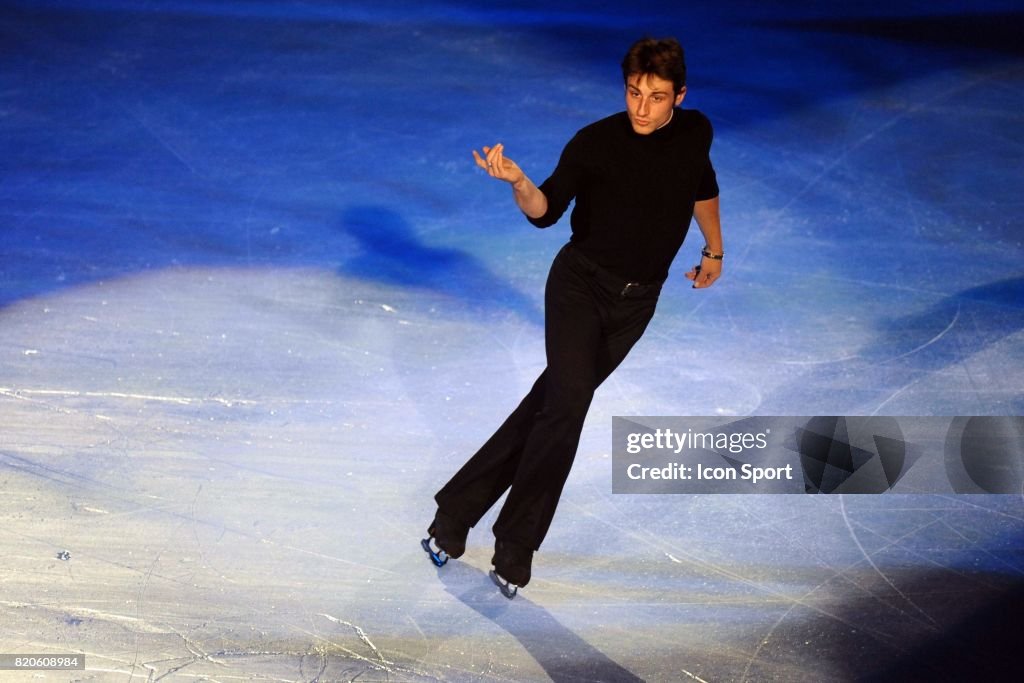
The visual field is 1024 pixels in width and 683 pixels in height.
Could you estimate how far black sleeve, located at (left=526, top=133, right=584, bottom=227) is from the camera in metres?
3.42

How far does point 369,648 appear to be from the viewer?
11.3 ft

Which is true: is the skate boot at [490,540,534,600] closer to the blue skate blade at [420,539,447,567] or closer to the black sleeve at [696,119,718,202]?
the blue skate blade at [420,539,447,567]

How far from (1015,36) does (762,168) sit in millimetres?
2233

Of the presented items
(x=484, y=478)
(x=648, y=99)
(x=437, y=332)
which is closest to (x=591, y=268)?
(x=648, y=99)

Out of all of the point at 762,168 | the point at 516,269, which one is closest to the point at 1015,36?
the point at 762,168

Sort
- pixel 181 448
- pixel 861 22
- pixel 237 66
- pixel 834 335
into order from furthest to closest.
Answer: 1. pixel 861 22
2. pixel 237 66
3. pixel 834 335
4. pixel 181 448

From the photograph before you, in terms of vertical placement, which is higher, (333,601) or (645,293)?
(645,293)

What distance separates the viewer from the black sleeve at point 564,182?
11.2 ft

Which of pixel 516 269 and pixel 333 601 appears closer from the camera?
pixel 333 601

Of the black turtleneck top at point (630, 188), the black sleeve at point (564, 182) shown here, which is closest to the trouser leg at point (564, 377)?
the black turtleneck top at point (630, 188)

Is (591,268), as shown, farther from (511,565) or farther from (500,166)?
(511,565)

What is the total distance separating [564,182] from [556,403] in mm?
606

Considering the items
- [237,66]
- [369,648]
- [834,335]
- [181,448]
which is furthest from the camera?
[237,66]

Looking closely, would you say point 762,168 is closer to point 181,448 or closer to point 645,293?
point 645,293
